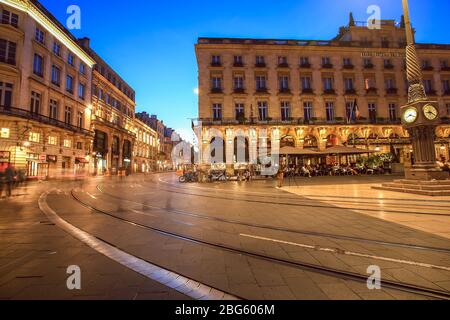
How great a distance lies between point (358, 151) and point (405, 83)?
2131 centimetres

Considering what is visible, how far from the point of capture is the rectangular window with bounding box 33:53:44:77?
25.5m

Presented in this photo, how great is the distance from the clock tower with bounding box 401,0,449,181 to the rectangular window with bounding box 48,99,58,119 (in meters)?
35.0

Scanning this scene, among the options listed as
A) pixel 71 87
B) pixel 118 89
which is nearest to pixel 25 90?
pixel 71 87

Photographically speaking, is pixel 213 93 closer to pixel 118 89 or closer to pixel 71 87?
pixel 71 87

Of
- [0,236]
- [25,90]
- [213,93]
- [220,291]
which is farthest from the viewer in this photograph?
[213,93]

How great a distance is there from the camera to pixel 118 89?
47344mm

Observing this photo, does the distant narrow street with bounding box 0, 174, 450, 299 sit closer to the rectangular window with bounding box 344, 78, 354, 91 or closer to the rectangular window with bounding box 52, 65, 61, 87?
the rectangular window with bounding box 52, 65, 61, 87

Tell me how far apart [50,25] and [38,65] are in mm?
5409

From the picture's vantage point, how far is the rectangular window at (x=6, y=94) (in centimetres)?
2224

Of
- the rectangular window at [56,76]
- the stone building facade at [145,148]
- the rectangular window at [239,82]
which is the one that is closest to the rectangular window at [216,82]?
the rectangular window at [239,82]

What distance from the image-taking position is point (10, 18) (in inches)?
898

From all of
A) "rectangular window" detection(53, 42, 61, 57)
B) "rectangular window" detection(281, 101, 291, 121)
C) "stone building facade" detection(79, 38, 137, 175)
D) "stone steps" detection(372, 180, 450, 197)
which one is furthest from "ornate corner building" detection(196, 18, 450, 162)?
"stone building facade" detection(79, 38, 137, 175)

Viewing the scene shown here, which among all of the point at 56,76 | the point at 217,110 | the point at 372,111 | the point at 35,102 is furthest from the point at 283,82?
the point at 35,102

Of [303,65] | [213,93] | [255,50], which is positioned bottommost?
[213,93]
